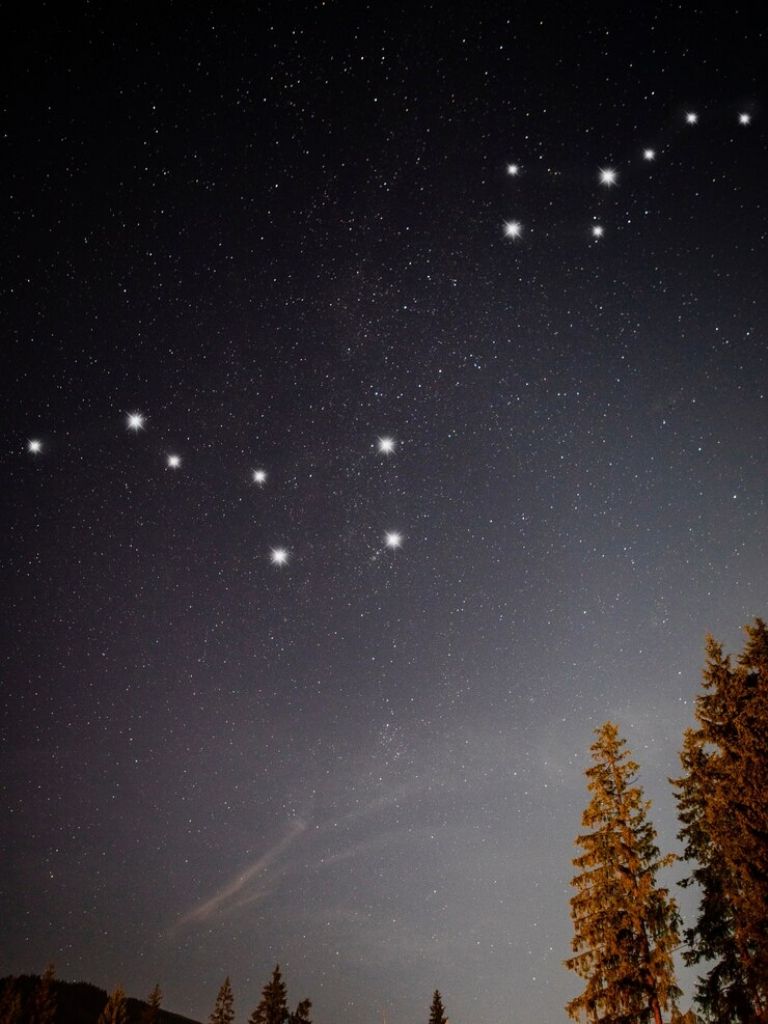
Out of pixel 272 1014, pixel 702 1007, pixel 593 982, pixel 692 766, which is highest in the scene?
pixel 692 766

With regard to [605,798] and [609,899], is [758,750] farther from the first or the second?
[609,899]

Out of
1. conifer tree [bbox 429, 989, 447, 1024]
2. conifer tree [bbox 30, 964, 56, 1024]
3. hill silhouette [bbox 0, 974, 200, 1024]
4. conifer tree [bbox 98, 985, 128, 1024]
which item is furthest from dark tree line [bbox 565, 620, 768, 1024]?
hill silhouette [bbox 0, 974, 200, 1024]

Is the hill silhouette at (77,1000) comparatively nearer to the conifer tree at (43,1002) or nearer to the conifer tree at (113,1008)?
the conifer tree at (43,1002)

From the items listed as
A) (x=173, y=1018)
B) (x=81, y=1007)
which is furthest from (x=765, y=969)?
(x=173, y=1018)

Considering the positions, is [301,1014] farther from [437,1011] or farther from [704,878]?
[704,878]

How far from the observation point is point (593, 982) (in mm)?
13453

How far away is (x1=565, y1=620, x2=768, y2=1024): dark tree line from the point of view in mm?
12820

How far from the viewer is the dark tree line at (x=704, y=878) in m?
12.8

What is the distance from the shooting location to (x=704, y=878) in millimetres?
14617

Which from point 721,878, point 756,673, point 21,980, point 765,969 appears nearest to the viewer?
point 765,969

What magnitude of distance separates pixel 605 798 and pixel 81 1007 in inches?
5423

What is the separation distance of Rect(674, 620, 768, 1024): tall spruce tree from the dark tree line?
0.9 inches

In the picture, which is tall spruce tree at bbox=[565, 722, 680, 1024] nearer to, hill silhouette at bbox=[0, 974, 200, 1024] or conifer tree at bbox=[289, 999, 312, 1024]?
conifer tree at bbox=[289, 999, 312, 1024]

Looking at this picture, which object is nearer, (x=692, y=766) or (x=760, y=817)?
(x=760, y=817)
